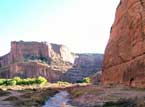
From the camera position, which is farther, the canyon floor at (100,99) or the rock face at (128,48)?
the rock face at (128,48)

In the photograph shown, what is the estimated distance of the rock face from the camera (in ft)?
161

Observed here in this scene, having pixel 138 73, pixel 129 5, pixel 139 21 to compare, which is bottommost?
pixel 138 73

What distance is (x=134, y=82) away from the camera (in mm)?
48562

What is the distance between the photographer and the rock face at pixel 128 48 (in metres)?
49.0

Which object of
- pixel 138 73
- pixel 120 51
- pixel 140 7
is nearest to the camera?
pixel 138 73

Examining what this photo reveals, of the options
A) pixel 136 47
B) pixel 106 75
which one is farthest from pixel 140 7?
pixel 106 75

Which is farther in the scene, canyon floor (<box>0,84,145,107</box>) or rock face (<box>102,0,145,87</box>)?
rock face (<box>102,0,145,87</box>)

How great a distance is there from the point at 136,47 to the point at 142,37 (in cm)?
213

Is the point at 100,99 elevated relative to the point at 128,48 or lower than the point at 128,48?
lower

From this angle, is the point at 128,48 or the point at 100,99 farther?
the point at 128,48

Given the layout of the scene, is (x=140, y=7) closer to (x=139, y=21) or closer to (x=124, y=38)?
(x=139, y=21)

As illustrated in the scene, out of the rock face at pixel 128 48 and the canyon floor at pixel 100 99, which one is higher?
the rock face at pixel 128 48

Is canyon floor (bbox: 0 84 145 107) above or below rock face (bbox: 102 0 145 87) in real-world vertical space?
below

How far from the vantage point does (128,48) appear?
58562 mm
